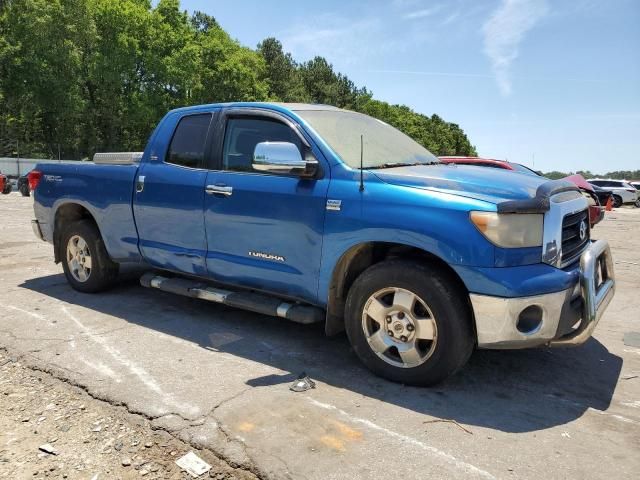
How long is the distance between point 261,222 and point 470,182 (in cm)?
156

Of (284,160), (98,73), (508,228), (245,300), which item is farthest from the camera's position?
(98,73)

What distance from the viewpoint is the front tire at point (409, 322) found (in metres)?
3.28

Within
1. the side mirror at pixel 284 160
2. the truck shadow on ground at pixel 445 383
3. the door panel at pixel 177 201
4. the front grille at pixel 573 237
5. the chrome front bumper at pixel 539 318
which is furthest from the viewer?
the door panel at pixel 177 201

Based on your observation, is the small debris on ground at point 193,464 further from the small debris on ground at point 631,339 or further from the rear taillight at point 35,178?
the rear taillight at point 35,178

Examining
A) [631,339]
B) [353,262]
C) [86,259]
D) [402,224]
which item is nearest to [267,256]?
[353,262]

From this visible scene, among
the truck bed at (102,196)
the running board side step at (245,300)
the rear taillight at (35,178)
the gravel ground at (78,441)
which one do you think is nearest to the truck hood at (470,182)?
the running board side step at (245,300)

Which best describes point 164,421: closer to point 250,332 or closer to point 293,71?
point 250,332

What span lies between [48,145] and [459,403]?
4714cm

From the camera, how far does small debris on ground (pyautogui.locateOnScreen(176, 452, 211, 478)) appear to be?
2588 millimetres

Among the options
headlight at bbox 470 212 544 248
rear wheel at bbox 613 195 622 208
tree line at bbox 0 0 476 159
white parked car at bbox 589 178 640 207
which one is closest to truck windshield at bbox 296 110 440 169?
headlight at bbox 470 212 544 248

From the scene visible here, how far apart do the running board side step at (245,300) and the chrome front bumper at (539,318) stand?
1238 mm

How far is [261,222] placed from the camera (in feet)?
13.3

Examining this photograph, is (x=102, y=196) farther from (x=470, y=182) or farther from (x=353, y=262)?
(x=470, y=182)

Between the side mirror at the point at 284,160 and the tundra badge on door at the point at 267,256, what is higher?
the side mirror at the point at 284,160
